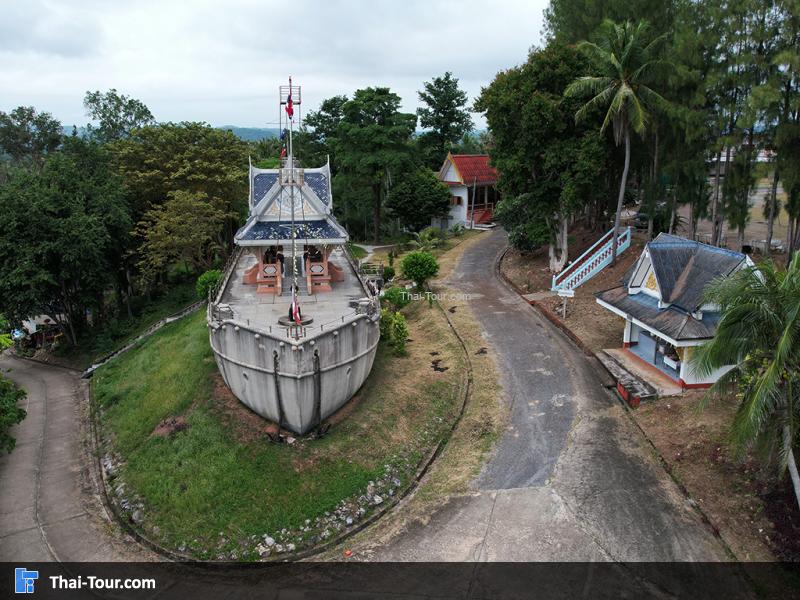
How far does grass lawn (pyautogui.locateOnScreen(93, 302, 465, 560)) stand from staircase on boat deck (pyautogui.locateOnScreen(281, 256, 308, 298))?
14.3 feet

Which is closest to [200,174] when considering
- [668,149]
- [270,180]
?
[270,180]

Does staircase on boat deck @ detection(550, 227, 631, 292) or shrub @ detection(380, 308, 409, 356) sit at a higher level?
staircase on boat deck @ detection(550, 227, 631, 292)

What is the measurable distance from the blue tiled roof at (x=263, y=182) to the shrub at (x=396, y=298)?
343 inches

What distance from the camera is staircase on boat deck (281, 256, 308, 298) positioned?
2574 cm

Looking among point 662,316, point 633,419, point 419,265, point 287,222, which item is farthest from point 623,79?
point 287,222

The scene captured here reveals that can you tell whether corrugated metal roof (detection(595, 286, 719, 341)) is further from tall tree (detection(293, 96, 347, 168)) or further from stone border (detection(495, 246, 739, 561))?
tall tree (detection(293, 96, 347, 168))

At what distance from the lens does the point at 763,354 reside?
48.0ft

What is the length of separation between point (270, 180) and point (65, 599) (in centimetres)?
2273

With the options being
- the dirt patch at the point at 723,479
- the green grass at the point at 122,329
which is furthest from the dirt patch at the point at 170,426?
the dirt patch at the point at 723,479

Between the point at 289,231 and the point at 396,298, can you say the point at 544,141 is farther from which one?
the point at 289,231

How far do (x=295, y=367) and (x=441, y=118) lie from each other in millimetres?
48767

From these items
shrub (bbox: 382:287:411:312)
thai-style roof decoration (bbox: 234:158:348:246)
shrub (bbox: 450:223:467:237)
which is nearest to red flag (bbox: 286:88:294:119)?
thai-style roof decoration (bbox: 234:158:348:246)

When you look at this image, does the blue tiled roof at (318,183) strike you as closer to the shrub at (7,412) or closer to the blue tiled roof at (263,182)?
the blue tiled roof at (263,182)

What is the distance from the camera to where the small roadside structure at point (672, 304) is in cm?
2128
